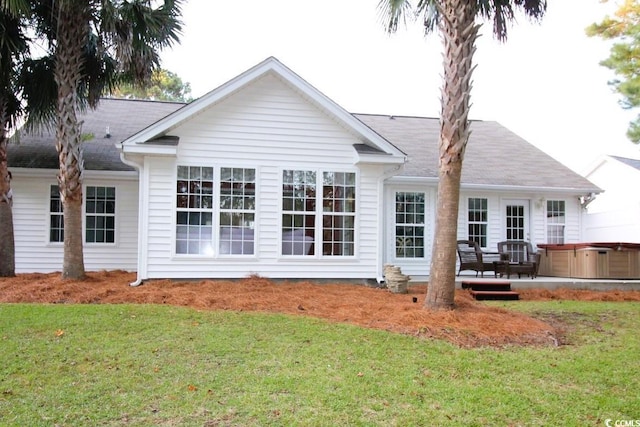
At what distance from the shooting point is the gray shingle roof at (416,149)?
42.8 ft

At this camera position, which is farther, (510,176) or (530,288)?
(510,176)

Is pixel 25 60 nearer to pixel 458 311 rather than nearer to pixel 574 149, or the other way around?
pixel 458 311

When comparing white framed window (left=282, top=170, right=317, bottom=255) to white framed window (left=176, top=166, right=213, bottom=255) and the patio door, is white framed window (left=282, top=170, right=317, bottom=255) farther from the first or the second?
the patio door

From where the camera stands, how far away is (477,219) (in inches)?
546

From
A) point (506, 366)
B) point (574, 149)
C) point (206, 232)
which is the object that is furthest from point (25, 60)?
point (574, 149)

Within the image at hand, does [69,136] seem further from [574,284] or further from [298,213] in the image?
[574,284]

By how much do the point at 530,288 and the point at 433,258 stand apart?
15.9ft

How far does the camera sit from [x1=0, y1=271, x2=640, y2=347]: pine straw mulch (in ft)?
22.7

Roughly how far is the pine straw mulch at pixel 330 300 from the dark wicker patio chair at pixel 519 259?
1012 mm

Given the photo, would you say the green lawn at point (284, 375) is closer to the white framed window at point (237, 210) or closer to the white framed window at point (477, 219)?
the white framed window at point (237, 210)

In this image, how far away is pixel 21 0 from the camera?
29.1 feet

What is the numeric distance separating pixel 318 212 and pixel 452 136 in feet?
13.5

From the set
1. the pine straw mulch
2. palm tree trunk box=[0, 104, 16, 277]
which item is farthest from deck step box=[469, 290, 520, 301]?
palm tree trunk box=[0, 104, 16, 277]

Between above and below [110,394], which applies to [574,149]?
above
